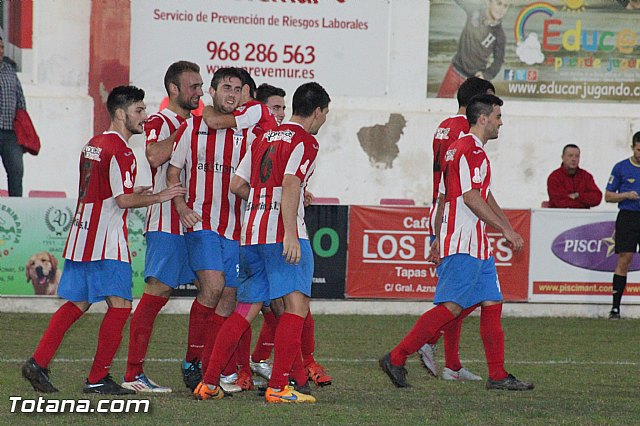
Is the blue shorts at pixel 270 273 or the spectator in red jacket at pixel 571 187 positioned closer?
the blue shorts at pixel 270 273

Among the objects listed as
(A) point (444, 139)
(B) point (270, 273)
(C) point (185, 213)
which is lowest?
(B) point (270, 273)

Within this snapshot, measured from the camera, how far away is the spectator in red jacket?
14.3 meters

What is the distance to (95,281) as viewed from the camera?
7340 mm

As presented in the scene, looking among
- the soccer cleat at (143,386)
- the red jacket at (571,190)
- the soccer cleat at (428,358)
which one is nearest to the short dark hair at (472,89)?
the soccer cleat at (428,358)

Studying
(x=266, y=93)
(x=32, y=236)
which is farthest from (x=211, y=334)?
(x=32, y=236)

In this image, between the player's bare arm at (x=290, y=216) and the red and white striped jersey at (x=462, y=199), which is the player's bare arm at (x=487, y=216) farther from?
the player's bare arm at (x=290, y=216)

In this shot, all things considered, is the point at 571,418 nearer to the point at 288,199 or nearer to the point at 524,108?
the point at 288,199

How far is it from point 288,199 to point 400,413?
4.66ft

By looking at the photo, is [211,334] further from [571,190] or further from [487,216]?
[571,190]

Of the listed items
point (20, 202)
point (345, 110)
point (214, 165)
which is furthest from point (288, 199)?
point (345, 110)

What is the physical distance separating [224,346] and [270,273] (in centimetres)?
52

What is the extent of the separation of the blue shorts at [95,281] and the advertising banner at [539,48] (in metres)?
10.8

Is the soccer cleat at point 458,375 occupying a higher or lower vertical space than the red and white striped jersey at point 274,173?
lower

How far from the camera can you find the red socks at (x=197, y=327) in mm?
7645
